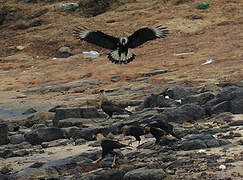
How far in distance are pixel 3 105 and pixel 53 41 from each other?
583 inches

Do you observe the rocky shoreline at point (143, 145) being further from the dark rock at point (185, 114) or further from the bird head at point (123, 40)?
the bird head at point (123, 40)

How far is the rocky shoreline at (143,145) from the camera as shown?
296 inches

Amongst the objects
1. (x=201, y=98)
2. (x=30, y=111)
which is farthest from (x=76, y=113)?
(x=30, y=111)

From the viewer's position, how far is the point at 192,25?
103ft

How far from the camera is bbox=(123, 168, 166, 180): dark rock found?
276 inches

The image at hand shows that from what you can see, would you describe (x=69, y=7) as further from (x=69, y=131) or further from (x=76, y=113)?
(x=69, y=131)

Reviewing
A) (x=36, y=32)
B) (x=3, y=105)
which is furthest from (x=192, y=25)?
(x=3, y=105)

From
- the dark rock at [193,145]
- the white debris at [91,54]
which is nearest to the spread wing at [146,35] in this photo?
the dark rock at [193,145]

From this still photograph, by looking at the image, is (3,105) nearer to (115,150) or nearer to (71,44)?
(115,150)

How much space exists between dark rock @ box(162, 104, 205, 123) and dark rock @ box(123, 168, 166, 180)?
4.20 meters

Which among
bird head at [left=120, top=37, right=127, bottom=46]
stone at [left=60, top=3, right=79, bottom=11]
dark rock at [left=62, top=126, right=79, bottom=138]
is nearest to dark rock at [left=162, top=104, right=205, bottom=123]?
dark rock at [left=62, top=126, right=79, bottom=138]

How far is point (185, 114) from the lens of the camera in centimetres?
1150

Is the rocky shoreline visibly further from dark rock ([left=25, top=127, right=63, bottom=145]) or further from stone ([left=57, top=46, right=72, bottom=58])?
stone ([left=57, top=46, right=72, bottom=58])

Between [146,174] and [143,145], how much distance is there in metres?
2.30
